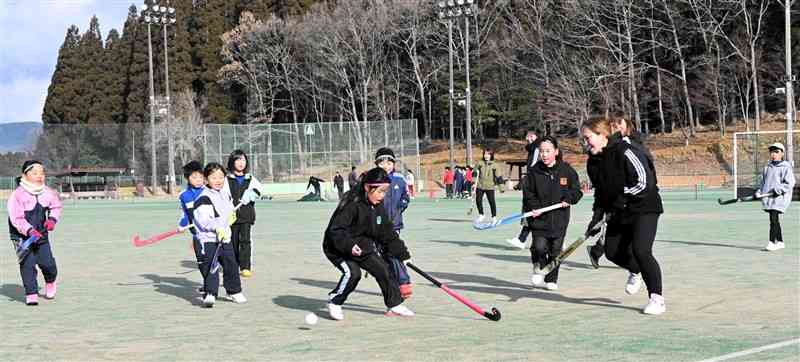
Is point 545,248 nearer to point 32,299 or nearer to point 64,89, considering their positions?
point 32,299

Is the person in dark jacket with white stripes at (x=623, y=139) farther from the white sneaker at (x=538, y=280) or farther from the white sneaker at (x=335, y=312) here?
the white sneaker at (x=335, y=312)

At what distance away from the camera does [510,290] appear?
1068 centimetres

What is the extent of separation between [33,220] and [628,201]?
6271mm

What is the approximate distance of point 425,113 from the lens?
258 feet

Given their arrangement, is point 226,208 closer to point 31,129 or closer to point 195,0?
point 31,129

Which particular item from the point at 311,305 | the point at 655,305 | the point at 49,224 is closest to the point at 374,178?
the point at 311,305

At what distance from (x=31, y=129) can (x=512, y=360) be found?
6828 cm

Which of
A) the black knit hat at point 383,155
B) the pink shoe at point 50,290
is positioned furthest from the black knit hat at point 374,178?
the pink shoe at point 50,290

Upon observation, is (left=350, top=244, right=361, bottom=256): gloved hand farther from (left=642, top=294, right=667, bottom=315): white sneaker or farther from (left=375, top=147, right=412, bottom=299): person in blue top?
(left=642, top=294, right=667, bottom=315): white sneaker

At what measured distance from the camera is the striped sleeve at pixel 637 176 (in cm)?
853

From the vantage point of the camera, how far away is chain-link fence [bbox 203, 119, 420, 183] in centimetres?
5919

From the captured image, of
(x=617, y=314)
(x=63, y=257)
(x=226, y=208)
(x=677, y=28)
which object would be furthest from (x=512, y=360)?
(x=677, y=28)

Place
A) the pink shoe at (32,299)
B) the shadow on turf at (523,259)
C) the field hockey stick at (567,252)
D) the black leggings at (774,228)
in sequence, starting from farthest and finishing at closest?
the black leggings at (774,228) < the shadow on turf at (523,259) < the pink shoe at (32,299) < the field hockey stick at (567,252)

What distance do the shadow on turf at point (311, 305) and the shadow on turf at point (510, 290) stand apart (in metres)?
1.55
